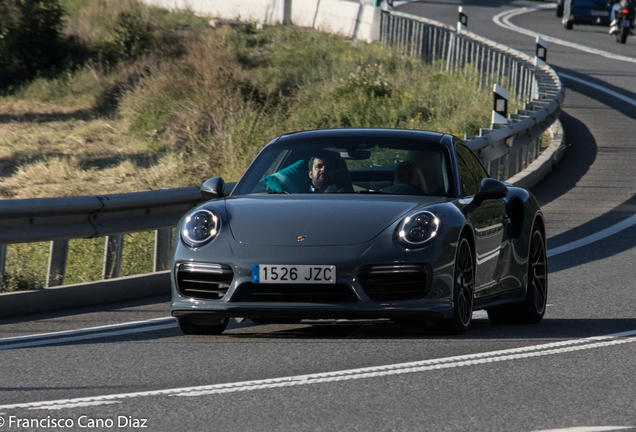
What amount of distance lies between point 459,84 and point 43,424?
66.3 feet

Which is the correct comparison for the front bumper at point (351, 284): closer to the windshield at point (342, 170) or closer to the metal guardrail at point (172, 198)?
the windshield at point (342, 170)

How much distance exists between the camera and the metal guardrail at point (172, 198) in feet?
27.3

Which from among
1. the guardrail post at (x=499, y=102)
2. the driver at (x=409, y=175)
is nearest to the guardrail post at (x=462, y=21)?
the guardrail post at (x=499, y=102)

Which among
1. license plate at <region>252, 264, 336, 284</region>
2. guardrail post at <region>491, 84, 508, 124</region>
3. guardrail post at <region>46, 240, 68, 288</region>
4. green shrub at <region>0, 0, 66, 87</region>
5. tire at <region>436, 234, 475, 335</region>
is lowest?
green shrub at <region>0, 0, 66, 87</region>

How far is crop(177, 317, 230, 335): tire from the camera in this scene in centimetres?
684

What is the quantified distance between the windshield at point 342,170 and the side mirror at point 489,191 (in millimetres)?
188

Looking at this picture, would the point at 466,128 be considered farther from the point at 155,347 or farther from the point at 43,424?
the point at 43,424

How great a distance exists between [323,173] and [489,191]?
1.05 meters

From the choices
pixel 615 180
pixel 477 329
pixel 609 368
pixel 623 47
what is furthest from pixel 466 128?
pixel 623 47

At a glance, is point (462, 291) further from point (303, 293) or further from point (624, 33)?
point (624, 33)

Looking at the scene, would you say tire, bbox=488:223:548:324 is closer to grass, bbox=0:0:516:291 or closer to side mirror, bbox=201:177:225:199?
side mirror, bbox=201:177:225:199

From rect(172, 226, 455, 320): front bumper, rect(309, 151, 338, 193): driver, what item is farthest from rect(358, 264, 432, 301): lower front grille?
rect(309, 151, 338, 193): driver

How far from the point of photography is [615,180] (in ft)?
51.6

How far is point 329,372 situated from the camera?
570 cm
